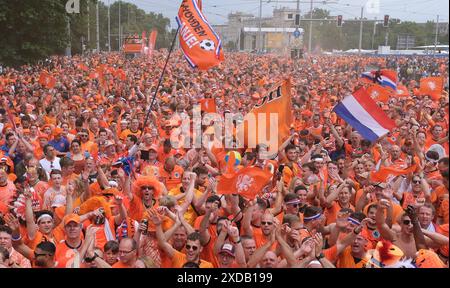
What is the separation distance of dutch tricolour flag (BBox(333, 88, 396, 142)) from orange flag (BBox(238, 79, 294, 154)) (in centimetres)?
74

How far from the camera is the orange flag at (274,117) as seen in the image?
24.3 ft

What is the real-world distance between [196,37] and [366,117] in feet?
16.1

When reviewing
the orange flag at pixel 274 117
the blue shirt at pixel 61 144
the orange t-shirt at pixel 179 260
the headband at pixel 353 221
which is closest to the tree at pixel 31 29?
the blue shirt at pixel 61 144

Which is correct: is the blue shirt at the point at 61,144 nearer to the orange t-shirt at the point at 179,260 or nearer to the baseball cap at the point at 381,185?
the orange t-shirt at the point at 179,260

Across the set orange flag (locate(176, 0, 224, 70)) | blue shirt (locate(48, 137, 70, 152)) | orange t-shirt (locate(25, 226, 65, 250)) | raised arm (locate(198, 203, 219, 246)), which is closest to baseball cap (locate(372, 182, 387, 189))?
raised arm (locate(198, 203, 219, 246))

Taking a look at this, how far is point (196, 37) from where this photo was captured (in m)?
11.3

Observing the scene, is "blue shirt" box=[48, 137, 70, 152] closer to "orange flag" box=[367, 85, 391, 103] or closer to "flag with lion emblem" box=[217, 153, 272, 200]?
"flag with lion emblem" box=[217, 153, 272, 200]

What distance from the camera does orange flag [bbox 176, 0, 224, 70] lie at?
11.1 metres

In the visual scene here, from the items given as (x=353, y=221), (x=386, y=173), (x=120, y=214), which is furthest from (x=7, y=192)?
(x=386, y=173)

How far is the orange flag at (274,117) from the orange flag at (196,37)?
389 centimetres

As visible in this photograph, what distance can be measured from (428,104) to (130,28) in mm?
64795
